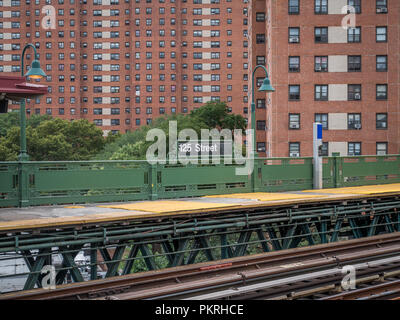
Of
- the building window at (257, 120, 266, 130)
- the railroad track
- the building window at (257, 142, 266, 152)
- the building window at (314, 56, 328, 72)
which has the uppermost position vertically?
the building window at (314, 56, 328, 72)

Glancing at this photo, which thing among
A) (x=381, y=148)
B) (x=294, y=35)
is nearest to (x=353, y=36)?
(x=294, y=35)

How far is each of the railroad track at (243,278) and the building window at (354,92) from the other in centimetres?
4377

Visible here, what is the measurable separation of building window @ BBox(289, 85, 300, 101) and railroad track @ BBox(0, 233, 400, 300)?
42486mm

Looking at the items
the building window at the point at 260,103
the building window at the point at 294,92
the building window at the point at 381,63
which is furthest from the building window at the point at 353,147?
the building window at the point at 260,103

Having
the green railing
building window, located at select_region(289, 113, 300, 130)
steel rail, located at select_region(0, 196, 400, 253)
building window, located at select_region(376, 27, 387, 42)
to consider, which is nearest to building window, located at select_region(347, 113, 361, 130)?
building window, located at select_region(289, 113, 300, 130)

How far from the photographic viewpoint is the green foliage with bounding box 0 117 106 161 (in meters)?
75.8

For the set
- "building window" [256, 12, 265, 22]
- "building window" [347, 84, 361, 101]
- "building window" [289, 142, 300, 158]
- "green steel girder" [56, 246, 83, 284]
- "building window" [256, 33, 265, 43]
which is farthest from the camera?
"building window" [256, 33, 265, 43]

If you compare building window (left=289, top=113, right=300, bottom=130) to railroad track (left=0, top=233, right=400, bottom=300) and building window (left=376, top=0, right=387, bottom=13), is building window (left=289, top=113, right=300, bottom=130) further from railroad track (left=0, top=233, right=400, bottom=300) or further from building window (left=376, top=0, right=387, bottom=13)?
railroad track (left=0, top=233, right=400, bottom=300)

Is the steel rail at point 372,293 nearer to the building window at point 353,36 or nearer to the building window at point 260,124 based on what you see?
the building window at point 353,36

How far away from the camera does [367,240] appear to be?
56.4 feet

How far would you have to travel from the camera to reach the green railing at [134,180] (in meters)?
14.3
